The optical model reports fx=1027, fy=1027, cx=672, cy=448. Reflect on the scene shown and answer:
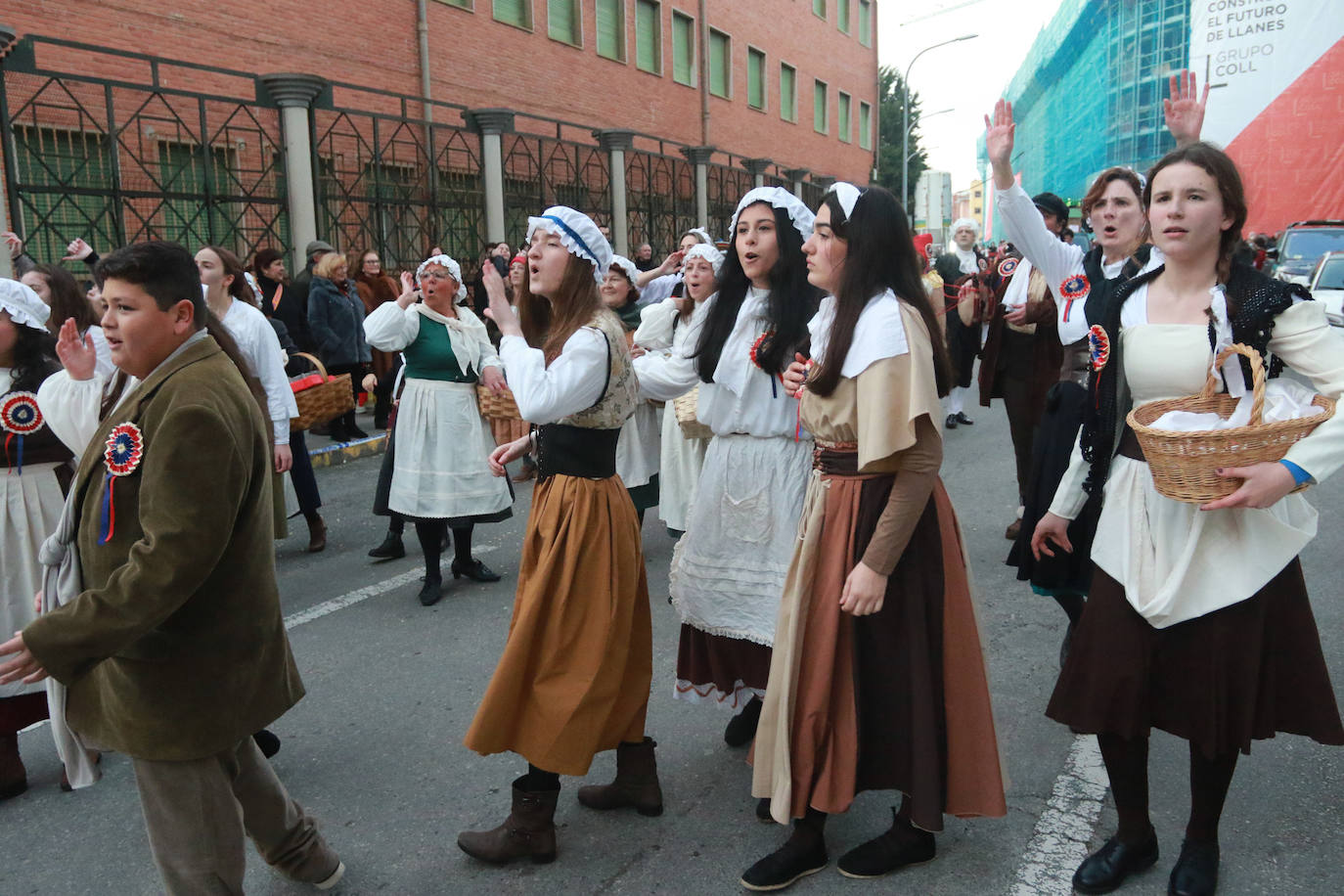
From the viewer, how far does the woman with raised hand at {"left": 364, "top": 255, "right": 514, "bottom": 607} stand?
5.75m

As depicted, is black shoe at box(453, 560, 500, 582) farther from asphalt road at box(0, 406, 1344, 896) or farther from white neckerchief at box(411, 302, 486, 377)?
white neckerchief at box(411, 302, 486, 377)

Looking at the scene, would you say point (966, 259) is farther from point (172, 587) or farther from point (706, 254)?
point (172, 587)

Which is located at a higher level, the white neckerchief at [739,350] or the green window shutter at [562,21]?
the green window shutter at [562,21]

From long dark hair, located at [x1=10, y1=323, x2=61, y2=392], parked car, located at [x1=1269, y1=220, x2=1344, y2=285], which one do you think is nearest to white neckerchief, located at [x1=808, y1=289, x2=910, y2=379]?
long dark hair, located at [x1=10, y1=323, x2=61, y2=392]

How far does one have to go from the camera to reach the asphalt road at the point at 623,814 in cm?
298

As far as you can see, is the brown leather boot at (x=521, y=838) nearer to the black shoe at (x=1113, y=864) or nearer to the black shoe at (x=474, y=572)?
the black shoe at (x=1113, y=864)

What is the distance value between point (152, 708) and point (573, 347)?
142 cm

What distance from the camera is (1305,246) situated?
1830 cm

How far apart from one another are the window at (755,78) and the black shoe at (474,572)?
24.3 m

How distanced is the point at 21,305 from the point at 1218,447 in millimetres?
3701

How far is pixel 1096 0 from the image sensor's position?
1367 inches

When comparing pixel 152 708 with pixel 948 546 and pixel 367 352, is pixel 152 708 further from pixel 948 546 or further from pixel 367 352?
pixel 367 352

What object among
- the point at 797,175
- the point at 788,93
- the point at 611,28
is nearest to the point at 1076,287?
the point at 611,28

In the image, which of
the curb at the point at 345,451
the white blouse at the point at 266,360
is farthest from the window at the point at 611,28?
the white blouse at the point at 266,360
